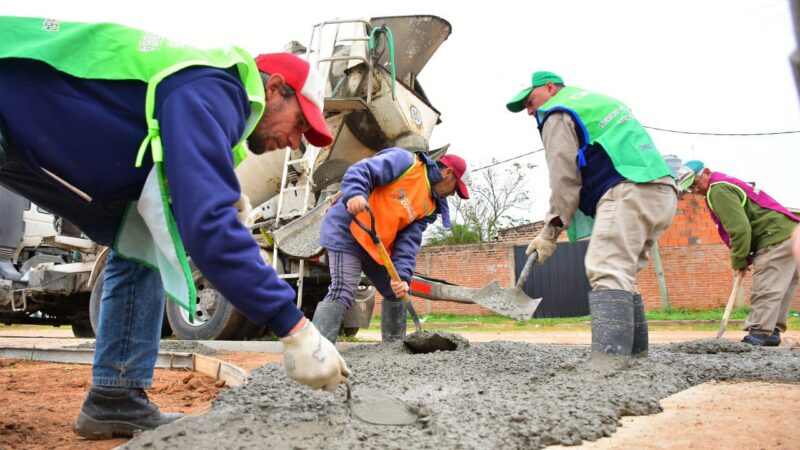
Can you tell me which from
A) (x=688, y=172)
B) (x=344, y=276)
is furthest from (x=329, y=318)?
(x=688, y=172)

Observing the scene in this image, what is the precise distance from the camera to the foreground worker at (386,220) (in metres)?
3.96

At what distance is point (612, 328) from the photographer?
2908mm

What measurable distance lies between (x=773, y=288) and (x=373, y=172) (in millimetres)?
3517

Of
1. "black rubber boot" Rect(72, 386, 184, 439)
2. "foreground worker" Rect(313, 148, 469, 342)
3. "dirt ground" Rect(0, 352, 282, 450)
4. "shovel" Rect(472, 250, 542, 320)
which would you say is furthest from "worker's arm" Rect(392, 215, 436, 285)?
"black rubber boot" Rect(72, 386, 184, 439)

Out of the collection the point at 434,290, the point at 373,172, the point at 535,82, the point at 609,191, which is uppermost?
the point at 535,82

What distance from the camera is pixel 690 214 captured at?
15188 mm

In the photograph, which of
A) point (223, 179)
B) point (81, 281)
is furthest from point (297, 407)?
point (81, 281)

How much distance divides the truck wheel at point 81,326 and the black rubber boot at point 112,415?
784cm

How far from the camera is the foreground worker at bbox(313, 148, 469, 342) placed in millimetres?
3959

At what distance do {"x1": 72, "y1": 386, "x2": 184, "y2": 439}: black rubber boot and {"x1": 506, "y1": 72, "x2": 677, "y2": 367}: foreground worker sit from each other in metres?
2.04

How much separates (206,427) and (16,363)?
3719 millimetres

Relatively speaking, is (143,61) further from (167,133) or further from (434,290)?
(434,290)

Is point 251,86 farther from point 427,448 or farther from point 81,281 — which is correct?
point 81,281

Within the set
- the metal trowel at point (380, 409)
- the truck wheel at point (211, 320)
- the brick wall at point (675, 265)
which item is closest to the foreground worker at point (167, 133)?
the metal trowel at point (380, 409)
